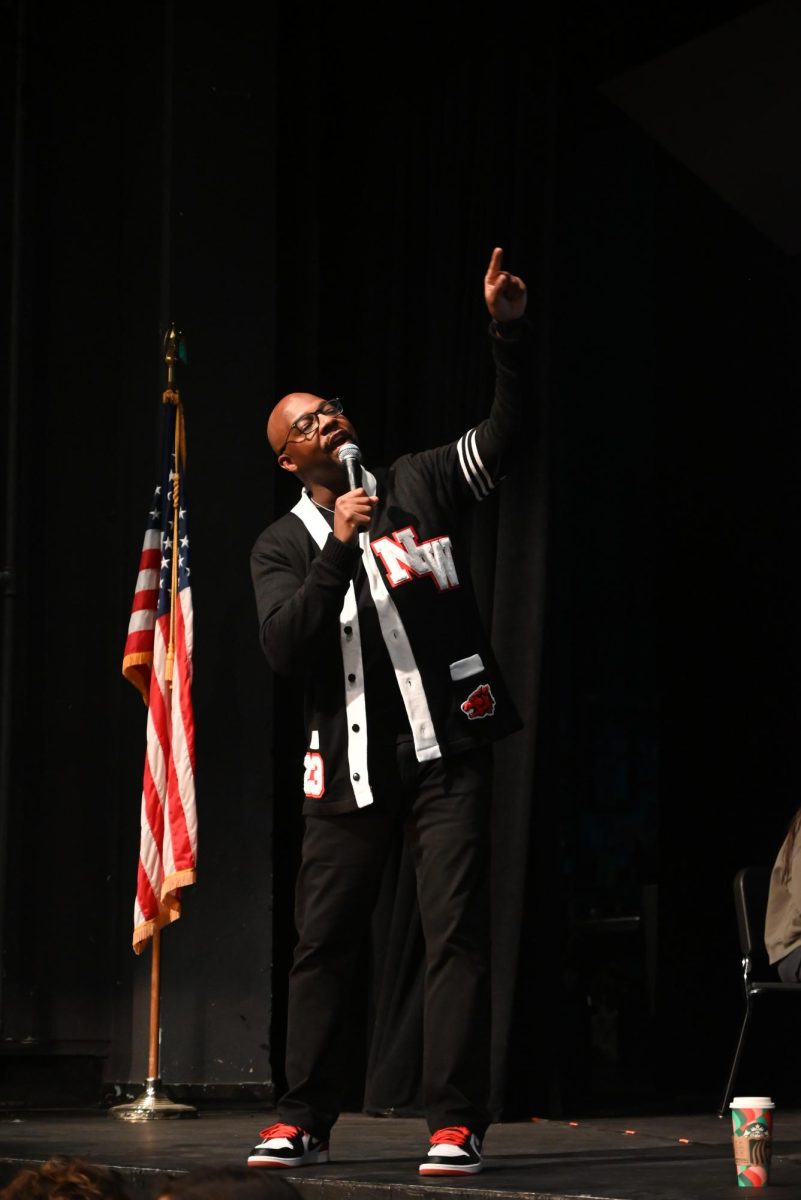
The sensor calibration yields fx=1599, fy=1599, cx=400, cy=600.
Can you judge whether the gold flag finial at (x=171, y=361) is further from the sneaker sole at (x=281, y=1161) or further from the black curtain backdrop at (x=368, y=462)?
the sneaker sole at (x=281, y=1161)

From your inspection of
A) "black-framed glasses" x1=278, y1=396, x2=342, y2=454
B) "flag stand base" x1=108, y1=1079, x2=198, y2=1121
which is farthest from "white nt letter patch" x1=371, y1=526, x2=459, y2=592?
"flag stand base" x1=108, y1=1079, x2=198, y2=1121

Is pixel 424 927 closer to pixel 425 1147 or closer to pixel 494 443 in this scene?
pixel 425 1147

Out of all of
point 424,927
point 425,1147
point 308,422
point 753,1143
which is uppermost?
point 308,422

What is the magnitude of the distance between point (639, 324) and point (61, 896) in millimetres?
2722

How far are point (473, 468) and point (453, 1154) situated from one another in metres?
1.35

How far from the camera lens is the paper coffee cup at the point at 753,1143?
2758mm

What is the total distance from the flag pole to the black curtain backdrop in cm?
19

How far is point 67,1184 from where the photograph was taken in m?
1.38

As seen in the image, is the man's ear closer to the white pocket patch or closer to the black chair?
the white pocket patch

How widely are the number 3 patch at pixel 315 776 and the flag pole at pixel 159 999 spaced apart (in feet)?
4.88

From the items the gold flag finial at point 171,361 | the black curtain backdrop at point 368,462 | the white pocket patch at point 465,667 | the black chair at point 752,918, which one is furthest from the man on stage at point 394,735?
the black chair at point 752,918

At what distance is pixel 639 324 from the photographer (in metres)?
5.53

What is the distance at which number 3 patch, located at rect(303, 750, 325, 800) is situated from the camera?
10.6 ft

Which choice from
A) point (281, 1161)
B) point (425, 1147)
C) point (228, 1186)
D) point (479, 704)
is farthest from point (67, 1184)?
point (425, 1147)
